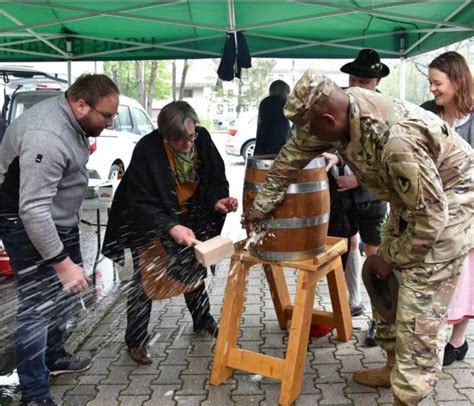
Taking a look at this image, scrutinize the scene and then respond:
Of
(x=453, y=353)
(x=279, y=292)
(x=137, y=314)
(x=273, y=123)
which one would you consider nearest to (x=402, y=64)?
(x=273, y=123)

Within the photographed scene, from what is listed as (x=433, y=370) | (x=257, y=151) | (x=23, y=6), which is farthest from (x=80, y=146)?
(x=257, y=151)

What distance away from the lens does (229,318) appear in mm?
3389

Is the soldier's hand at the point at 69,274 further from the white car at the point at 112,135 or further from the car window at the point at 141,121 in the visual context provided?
the car window at the point at 141,121

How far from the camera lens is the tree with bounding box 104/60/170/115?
2769 cm

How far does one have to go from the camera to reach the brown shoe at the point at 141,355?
3754 millimetres

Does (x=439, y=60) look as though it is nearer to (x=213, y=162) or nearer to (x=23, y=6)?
(x=213, y=162)

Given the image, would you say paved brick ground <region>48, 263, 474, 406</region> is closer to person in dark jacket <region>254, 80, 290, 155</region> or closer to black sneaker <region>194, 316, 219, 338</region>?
black sneaker <region>194, 316, 219, 338</region>

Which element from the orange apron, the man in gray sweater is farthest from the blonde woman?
the man in gray sweater

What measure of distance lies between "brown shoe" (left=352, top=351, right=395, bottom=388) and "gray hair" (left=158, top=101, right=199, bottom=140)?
1.74 metres

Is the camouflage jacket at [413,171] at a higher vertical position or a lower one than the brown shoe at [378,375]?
higher

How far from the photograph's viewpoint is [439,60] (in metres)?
3.30

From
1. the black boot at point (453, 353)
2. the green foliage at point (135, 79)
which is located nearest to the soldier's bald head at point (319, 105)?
the black boot at point (453, 353)

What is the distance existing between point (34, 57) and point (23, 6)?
1537mm

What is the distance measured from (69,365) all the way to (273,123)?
3.70 metres
